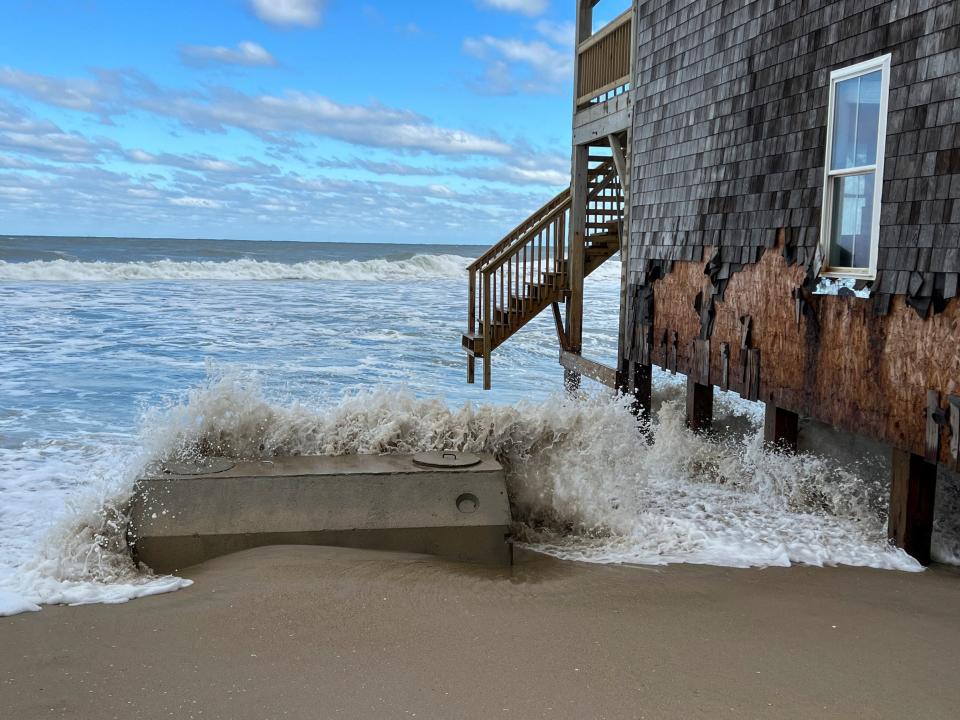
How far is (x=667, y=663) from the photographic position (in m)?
4.06

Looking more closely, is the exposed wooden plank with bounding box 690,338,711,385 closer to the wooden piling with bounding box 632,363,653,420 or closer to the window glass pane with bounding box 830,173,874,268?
the wooden piling with bounding box 632,363,653,420

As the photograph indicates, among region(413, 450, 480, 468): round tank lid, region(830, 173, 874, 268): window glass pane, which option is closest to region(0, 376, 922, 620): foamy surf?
region(413, 450, 480, 468): round tank lid

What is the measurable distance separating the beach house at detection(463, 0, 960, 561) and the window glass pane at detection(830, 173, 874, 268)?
2 cm

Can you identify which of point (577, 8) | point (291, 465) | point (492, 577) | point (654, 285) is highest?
point (577, 8)

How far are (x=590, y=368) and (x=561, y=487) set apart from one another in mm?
5289

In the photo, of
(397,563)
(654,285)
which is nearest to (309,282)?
(654,285)

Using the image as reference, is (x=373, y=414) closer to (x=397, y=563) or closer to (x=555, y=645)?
(x=397, y=563)

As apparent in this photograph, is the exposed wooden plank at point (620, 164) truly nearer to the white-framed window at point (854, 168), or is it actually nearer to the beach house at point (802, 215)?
the beach house at point (802, 215)

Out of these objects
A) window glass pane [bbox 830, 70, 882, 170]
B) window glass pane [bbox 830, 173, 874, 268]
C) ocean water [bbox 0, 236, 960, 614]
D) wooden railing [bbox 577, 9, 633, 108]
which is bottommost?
ocean water [bbox 0, 236, 960, 614]

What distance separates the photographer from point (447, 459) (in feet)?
21.0

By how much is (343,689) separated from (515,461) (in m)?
3.66

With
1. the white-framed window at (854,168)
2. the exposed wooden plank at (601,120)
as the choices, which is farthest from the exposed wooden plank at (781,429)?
the exposed wooden plank at (601,120)

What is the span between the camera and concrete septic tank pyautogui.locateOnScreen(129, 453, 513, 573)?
→ 564 cm

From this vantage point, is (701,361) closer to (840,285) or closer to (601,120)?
(840,285)
